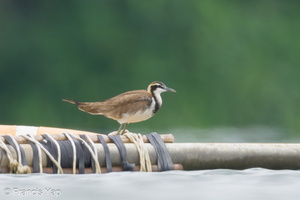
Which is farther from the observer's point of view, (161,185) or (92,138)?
(92,138)

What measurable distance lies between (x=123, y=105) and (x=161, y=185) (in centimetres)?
138

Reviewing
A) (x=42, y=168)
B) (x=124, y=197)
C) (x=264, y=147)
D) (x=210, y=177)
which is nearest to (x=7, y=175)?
(x=42, y=168)

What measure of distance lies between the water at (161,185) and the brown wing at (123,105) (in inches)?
35.6

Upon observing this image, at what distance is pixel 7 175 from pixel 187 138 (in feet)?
18.1

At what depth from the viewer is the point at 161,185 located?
3.76m

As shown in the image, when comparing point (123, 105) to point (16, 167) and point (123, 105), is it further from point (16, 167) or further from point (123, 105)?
point (16, 167)

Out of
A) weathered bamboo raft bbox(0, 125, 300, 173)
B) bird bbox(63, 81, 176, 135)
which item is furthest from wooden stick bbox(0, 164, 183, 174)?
bird bbox(63, 81, 176, 135)

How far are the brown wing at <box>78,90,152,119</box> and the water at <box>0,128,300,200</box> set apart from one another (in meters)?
0.90

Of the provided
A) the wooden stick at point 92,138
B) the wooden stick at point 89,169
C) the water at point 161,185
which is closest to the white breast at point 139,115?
the wooden stick at point 92,138

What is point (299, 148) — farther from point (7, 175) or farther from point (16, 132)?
point (16, 132)

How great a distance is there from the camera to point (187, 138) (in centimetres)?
937

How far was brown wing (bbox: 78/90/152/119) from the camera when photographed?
505cm

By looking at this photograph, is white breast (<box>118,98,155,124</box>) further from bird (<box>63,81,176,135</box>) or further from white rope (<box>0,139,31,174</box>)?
white rope (<box>0,139,31,174</box>)

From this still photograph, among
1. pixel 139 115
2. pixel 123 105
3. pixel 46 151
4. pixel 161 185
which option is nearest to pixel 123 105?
pixel 123 105
